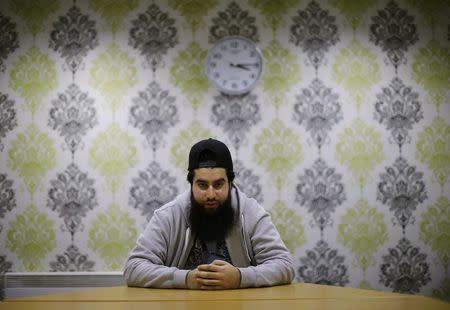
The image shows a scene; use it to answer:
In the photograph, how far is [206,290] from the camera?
6.68 feet

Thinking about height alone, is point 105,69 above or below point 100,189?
above

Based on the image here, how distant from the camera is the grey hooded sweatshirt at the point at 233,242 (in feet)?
7.61

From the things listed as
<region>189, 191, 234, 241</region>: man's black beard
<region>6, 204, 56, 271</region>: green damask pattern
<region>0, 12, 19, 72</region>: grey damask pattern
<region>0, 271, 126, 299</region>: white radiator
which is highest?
<region>0, 12, 19, 72</region>: grey damask pattern

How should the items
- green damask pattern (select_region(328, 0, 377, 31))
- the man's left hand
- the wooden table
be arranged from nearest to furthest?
the wooden table → the man's left hand → green damask pattern (select_region(328, 0, 377, 31))

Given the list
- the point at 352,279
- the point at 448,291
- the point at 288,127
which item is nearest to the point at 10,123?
the point at 288,127

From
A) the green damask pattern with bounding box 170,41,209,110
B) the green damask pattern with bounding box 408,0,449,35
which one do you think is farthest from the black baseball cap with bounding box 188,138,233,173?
the green damask pattern with bounding box 408,0,449,35

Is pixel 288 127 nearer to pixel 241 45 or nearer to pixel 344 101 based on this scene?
pixel 344 101

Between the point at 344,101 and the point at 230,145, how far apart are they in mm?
935

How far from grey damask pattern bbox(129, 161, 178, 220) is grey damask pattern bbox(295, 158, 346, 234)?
956mm

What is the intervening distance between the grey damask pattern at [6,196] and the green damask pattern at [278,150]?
183 centimetres

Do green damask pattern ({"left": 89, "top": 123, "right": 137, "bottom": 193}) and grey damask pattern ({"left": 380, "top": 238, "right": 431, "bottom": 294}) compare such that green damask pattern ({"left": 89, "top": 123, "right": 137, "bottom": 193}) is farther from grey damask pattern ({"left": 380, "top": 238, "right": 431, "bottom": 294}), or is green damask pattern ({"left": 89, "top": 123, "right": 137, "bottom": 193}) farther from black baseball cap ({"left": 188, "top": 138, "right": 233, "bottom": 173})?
grey damask pattern ({"left": 380, "top": 238, "right": 431, "bottom": 294})

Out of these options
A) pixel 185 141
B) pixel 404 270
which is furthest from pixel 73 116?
pixel 404 270

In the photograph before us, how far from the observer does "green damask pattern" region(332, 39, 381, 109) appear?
12.7ft

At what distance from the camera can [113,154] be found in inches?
149
